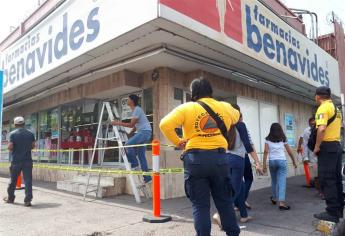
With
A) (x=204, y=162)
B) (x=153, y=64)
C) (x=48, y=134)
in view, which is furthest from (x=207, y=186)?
(x=48, y=134)

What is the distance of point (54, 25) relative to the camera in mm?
8375

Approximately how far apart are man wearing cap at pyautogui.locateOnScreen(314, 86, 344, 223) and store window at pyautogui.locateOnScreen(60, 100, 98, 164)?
6.46 meters

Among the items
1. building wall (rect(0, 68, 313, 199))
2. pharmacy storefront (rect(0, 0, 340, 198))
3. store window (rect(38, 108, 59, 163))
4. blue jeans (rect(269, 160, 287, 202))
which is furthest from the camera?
store window (rect(38, 108, 59, 163))

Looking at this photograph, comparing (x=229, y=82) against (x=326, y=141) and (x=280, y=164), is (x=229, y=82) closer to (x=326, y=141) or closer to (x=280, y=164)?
(x=280, y=164)

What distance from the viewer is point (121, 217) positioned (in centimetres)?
569

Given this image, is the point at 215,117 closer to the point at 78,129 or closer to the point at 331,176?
the point at 331,176

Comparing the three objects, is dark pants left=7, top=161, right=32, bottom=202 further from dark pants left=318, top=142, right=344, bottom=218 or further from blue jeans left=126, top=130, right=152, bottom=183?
dark pants left=318, top=142, right=344, bottom=218

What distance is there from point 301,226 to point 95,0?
18.2 ft

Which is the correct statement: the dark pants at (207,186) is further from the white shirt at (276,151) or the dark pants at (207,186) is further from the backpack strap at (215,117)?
the white shirt at (276,151)

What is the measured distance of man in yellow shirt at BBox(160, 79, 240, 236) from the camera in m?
3.34

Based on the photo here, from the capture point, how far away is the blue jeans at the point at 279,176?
620 cm

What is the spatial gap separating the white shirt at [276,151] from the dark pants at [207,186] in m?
3.20

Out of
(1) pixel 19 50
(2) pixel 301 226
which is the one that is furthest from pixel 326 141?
(1) pixel 19 50

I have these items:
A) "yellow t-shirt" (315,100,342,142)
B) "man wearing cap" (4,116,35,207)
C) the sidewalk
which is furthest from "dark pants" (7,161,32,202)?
"yellow t-shirt" (315,100,342,142)
